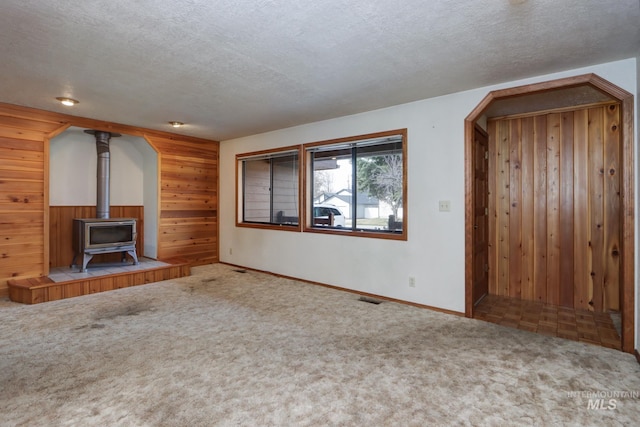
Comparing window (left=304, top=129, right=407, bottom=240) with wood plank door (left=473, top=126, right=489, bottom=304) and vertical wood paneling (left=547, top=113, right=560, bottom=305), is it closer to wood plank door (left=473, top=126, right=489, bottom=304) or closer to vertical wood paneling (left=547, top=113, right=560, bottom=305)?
wood plank door (left=473, top=126, right=489, bottom=304)

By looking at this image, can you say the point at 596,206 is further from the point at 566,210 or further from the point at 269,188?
the point at 269,188

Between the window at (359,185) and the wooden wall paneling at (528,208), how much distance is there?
5.20 feet

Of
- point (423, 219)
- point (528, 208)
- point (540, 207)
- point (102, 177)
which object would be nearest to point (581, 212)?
point (540, 207)

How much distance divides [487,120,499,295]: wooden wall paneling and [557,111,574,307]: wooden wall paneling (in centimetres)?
69

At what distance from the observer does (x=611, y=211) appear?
355 cm

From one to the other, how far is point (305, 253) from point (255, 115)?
2.10 m

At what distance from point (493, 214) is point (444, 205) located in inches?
47.8

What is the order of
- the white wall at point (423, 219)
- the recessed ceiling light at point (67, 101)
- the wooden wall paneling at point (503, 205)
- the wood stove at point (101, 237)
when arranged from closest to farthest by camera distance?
the white wall at point (423, 219), the recessed ceiling light at point (67, 101), the wooden wall paneling at point (503, 205), the wood stove at point (101, 237)

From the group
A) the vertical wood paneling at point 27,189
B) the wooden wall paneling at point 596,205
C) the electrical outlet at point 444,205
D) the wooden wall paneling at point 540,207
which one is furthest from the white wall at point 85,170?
the wooden wall paneling at point 596,205

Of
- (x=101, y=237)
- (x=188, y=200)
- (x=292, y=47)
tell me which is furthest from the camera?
(x=188, y=200)

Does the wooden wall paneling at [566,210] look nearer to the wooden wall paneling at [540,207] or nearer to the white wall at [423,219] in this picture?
the wooden wall paneling at [540,207]

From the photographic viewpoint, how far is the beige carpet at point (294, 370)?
5.98 feet

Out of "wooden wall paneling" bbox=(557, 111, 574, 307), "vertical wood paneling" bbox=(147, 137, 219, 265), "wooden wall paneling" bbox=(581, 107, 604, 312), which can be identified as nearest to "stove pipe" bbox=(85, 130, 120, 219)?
"vertical wood paneling" bbox=(147, 137, 219, 265)

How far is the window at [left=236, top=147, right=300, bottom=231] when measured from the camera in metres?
5.16
